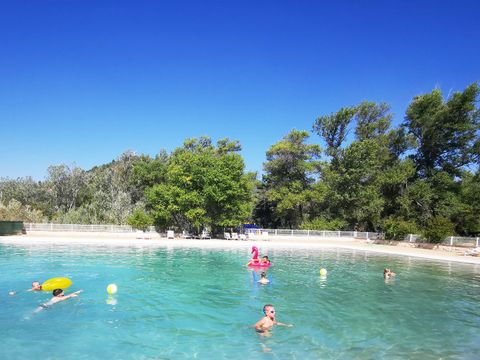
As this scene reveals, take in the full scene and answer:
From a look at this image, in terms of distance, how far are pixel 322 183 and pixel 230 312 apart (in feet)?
131

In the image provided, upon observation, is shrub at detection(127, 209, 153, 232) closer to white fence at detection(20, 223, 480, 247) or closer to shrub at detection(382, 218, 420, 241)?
white fence at detection(20, 223, 480, 247)

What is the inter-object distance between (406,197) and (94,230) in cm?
3545

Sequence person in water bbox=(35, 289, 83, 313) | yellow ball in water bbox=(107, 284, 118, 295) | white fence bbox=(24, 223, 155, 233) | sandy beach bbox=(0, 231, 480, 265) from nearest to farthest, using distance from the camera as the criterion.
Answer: person in water bbox=(35, 289, 83, 313) → yellow ball in water bbox=(107, 284, 118, 295) → sandy beach bbox=(0, 231, 480, 265) → white fence bbox=(24, 223, 155, 233)

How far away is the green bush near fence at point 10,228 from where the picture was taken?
34.6 m

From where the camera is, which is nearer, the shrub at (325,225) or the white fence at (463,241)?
the white fence at (463,241)

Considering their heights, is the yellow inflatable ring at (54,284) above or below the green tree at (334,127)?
below

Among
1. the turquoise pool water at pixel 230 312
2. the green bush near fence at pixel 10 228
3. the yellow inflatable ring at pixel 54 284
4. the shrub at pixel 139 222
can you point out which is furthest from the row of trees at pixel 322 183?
the yellow inflatable ring at pixel 54 284

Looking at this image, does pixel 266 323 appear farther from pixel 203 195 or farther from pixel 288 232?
pixel 288 232

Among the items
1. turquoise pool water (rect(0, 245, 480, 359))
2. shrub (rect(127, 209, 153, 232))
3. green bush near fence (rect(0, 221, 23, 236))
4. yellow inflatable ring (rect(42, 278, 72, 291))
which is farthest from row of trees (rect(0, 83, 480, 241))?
yellow inflatable ring (rect(42, 278, 72, 291))

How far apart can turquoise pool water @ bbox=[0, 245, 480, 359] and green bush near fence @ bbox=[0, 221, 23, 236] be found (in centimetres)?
1385

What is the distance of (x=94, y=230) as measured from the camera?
38.0 m

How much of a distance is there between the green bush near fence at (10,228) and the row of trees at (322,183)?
4636 mm

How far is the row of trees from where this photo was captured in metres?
39.6

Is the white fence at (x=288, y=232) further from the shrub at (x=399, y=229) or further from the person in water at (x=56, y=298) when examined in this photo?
the person in water at (x=56, y=298)
